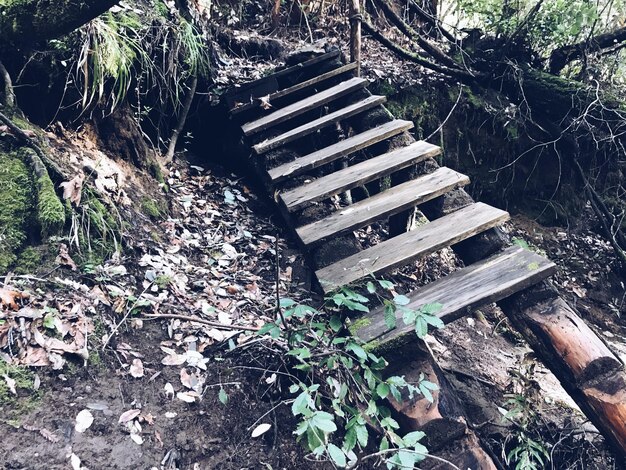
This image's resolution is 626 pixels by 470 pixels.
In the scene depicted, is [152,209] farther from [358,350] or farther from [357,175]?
[358,350]

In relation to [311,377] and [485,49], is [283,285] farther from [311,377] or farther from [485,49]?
[485,49]

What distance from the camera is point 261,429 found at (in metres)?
2.22

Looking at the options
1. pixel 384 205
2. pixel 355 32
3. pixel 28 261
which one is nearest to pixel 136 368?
pixel 28 261

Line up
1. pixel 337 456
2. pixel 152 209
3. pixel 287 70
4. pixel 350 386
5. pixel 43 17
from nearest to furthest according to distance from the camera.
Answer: pixel 337 456
pixel 350 386
pixel 43 17
pixel 152 209
pixel 287 70

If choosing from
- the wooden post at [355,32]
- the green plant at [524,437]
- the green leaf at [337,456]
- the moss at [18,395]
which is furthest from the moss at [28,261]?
the wooden post at [355,32]

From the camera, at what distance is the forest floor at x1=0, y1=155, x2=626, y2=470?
6.40 ft

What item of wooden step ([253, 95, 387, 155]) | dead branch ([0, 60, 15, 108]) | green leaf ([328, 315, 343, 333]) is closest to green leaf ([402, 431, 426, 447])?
green leaf ([328, 315, 343, 333])

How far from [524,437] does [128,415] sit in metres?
1.92

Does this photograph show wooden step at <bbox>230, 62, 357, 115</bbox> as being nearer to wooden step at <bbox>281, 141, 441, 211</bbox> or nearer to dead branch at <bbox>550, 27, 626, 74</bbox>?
wooden step at <bbox>281, 141, 441, 211</bbox>

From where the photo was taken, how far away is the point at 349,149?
3523 mm

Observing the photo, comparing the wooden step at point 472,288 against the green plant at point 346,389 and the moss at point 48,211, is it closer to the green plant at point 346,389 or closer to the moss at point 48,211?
the green plant at point 346,389

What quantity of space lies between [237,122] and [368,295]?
2328 millimetres

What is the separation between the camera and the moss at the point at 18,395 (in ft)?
6.06

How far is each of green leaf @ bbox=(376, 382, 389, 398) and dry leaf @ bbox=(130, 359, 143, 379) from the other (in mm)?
1098
